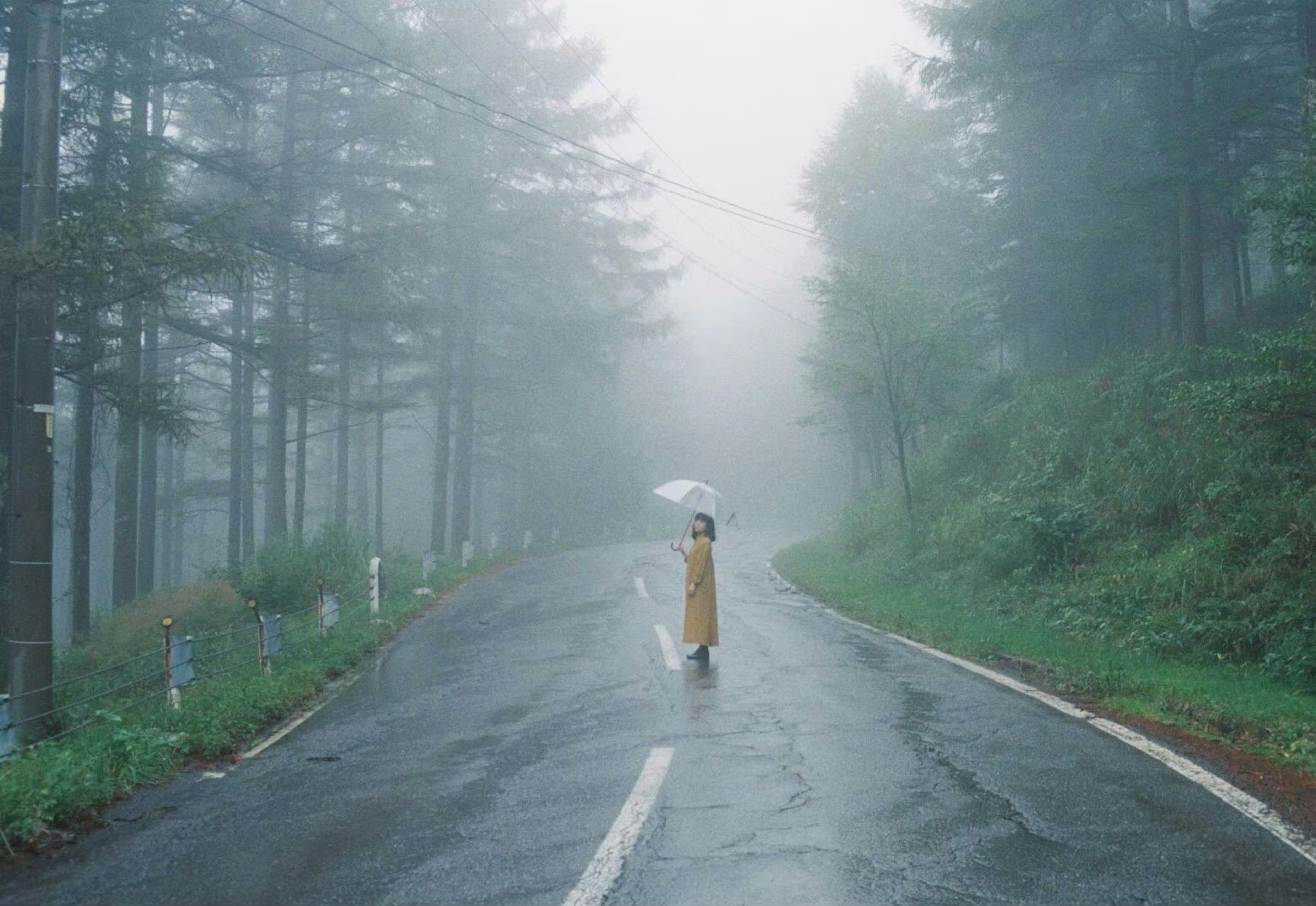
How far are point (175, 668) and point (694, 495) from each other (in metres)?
6.15

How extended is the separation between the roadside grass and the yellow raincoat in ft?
10.6

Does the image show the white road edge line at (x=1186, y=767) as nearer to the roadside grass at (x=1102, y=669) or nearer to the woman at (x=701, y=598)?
the roadside grass at (x=1102, y=669)

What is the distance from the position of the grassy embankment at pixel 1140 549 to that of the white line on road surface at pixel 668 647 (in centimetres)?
353

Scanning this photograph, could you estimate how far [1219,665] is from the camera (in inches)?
431

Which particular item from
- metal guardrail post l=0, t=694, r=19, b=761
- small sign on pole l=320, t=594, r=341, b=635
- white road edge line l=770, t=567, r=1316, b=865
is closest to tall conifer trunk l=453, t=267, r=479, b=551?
small sign on pole l=320, t=594, r=341, b=635

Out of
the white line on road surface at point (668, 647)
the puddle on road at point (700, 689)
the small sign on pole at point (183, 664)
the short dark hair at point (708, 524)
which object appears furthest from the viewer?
the short dark hair at point (708, 524)

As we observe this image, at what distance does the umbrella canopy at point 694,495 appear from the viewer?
41.1 feet

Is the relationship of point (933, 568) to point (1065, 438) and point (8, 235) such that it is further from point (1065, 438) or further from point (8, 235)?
point (8, 235)

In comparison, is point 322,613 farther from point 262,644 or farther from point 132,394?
point 132,394

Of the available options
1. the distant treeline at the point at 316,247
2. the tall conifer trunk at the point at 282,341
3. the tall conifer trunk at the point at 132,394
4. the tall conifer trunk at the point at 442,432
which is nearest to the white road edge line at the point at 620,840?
the distant treeline at the point at 316,247

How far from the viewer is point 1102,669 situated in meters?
10.7

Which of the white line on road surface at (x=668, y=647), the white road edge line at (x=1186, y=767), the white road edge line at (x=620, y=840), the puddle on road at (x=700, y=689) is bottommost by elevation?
the white road edge line at (x=1186, y=767)

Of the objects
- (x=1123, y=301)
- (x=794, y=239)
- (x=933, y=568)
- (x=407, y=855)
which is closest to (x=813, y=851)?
(x=407, y=855)

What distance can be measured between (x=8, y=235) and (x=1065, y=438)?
57.8 feet
